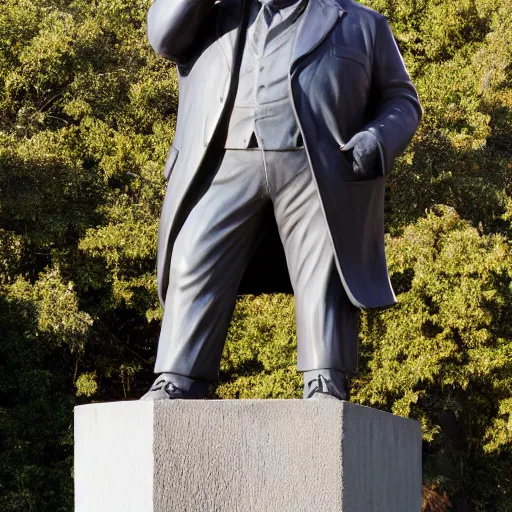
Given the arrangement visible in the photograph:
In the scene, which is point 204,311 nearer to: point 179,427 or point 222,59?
point 179,427

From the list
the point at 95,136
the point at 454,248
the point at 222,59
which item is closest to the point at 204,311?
the point at 222,59

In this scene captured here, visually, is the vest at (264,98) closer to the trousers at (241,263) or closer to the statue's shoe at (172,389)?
the trousers at (241,263)

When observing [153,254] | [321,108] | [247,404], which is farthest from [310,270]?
[153,254]

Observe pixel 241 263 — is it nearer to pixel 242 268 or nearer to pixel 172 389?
pixel 242 268

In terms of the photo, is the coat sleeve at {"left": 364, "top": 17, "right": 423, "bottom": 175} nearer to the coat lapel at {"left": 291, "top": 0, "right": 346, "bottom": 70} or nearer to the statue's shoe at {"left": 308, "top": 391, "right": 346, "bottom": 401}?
the coat lapel at {"left": 291, "top": 0, "right": 346, "bottom": 70}

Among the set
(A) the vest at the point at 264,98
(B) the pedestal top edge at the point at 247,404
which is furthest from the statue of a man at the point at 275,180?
(B) the pedestal top edge at the point at 247,404

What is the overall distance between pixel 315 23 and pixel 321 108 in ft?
1.00

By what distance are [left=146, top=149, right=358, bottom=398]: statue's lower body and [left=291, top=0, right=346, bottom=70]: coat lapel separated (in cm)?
35

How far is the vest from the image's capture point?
14.2 ft

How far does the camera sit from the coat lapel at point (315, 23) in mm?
4363

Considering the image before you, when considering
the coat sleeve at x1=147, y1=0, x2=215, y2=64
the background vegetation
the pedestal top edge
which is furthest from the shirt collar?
the background vegetation

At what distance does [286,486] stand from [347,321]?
72cm

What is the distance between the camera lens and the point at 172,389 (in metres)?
4.23

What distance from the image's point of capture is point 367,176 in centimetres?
438
